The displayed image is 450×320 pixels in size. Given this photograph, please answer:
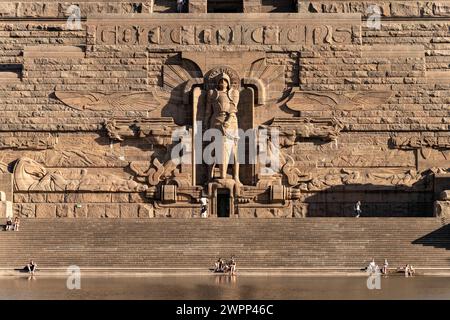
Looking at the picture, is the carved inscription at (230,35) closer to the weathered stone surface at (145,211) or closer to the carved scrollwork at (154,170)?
the carved scrollwork at (154,170)

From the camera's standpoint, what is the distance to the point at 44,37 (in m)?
36.2

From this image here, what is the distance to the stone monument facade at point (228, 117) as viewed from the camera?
111ft

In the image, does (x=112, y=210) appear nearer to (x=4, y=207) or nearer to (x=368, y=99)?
(x=4, y=207)

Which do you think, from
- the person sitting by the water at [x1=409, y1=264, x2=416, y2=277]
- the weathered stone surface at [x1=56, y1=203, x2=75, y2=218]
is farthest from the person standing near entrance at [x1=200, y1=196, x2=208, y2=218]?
the person sitting by the water at [x1=409, y1=264, x2=416, y2=277]

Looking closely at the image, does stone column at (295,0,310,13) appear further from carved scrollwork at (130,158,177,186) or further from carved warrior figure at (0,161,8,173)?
carved warrior figure at (0,161,8,173)

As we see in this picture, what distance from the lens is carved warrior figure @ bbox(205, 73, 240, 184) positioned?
3391 centimetres

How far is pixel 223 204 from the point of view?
1337 inches

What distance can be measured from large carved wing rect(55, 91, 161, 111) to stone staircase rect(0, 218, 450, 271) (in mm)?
5556

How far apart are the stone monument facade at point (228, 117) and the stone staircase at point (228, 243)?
3.77 metres

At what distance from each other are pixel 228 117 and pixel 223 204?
9.03 feet

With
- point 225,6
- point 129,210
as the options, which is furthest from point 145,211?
point 225,6

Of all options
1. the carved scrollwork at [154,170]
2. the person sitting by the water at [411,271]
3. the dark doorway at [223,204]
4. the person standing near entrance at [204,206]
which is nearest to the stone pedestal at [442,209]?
the person sitting by the water at [411,271]

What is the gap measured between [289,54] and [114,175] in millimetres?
6896

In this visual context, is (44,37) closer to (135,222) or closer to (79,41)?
(79,41)
